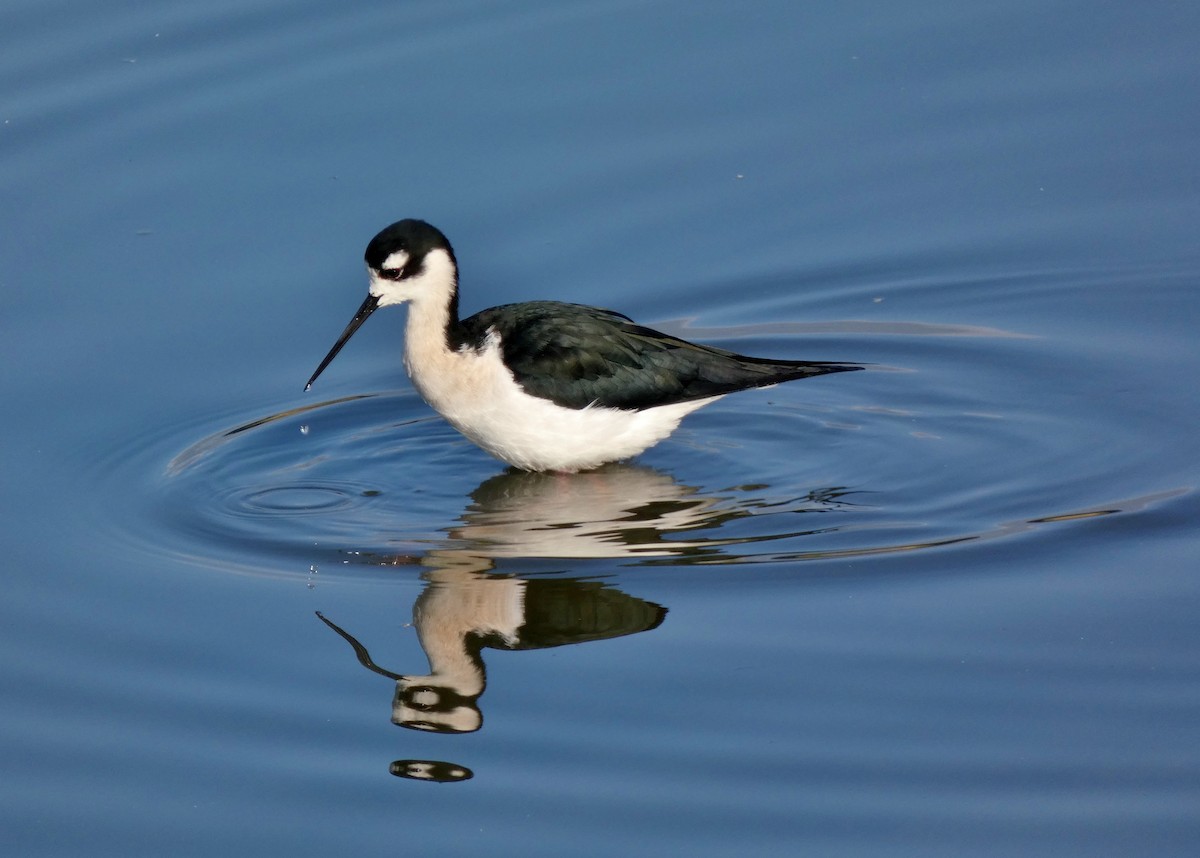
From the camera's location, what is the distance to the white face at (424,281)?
31.2 ft

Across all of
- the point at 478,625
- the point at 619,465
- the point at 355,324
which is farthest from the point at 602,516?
the point at 355,324

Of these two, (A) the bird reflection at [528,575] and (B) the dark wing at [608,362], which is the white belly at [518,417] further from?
(A) the bird reflection at [528,575]

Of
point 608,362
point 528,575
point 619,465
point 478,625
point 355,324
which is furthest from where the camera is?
point 619,465

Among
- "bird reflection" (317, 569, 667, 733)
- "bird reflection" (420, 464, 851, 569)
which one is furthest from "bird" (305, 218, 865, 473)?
"bird reflection" (317, 569, 667, 733)

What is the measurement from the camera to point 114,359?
10328mm

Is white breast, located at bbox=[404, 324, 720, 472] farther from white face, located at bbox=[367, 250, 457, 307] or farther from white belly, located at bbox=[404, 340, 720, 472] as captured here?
white face, located at bbox=[367, 250, 457, 307]

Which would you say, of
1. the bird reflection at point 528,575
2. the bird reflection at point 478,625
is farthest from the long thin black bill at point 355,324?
the bird reflection at point 478,625

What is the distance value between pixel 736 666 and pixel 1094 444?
2852 mm

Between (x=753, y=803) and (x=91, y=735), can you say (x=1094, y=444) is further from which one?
(x=91, y=735)

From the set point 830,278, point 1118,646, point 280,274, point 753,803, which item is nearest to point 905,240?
point 830,278

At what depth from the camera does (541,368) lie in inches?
368

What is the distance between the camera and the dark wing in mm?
9367

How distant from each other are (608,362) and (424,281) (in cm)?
103

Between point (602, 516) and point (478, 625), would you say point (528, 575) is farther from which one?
point (602, 516)
